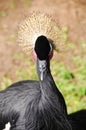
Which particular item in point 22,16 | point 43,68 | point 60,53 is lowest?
point 43,68

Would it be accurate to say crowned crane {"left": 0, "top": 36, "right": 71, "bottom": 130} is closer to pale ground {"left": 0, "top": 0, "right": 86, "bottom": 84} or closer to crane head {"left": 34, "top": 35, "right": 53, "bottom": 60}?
crane head {"left": 34, "top": 35, "right": 53, "bottom": 60}

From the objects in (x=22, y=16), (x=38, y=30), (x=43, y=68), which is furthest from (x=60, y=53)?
(x=43, y=68)

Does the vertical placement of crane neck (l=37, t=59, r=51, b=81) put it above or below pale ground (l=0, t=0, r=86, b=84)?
below

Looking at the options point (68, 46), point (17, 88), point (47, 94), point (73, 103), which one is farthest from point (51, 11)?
point (47, 94)

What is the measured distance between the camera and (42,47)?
2641mm

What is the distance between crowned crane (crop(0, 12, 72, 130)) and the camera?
270 cm

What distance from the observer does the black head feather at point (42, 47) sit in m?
2.65

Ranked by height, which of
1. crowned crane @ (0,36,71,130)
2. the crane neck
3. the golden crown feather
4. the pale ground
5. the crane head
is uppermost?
the pale ground

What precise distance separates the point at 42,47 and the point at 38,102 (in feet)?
1.46

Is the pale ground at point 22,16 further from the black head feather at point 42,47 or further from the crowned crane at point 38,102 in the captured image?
the black head feather at point 42,47

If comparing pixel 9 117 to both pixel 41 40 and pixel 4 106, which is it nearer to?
pixel 4 106

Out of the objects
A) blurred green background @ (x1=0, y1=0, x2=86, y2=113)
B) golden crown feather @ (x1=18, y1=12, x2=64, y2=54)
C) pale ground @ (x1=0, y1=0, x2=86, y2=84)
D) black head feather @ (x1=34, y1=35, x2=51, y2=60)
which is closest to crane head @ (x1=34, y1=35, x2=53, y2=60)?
black head feather @ (x1=34, y1=35, x2=51, y2=60)

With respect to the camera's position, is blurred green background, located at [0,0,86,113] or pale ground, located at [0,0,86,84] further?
pale ground, located at [0,0,86,84]

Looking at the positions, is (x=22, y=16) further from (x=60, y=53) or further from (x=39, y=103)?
(x=39, y=103)
